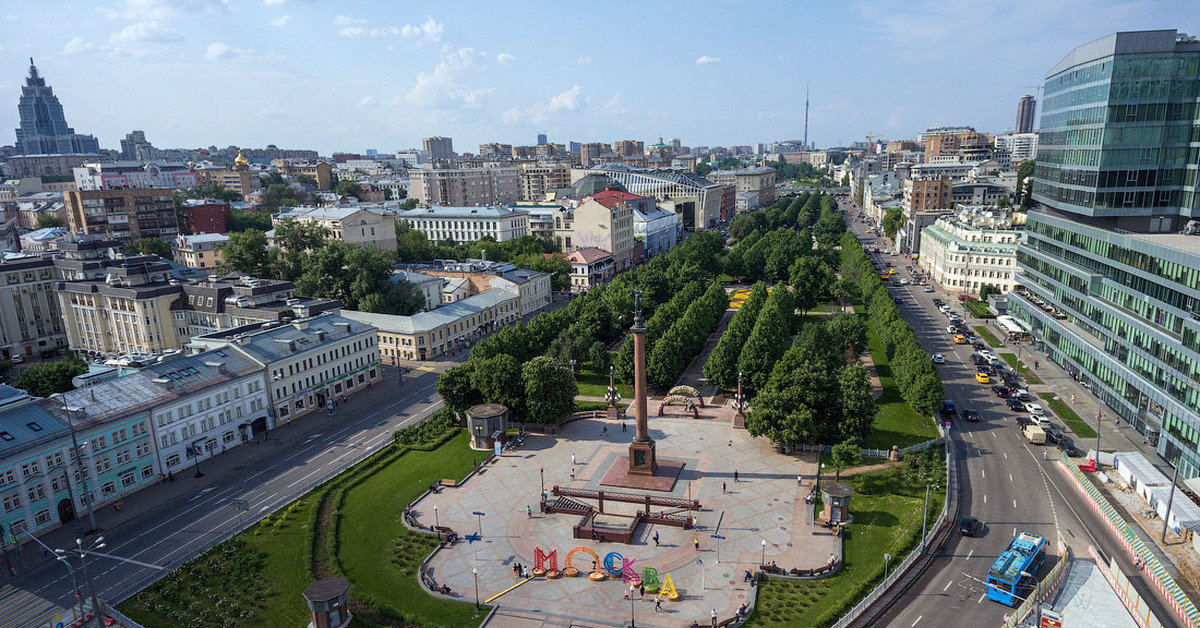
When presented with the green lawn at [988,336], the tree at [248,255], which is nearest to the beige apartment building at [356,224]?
the tree at [248,255]

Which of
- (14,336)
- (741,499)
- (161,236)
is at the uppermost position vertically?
(161,236)

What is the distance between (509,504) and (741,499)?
19.8 m

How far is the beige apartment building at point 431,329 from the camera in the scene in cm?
10075

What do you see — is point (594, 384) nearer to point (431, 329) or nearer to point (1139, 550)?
point (431, 329)

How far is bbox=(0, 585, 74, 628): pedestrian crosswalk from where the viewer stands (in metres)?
43.0

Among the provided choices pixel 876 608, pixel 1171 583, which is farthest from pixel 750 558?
pixel 1171 583

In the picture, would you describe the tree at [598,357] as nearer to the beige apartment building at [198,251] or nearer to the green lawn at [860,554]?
the green lawn at [860,554]

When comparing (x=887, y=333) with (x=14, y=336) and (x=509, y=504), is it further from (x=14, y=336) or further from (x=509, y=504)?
(x=14, y=336)

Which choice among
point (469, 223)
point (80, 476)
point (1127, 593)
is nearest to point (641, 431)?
point (1127, 593)

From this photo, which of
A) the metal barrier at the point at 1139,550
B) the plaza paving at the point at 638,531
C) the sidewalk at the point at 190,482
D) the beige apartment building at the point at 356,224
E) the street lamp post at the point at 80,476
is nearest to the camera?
the metal barrier at the point at 1139,550

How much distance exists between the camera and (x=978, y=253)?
128 meters

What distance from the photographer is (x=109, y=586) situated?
47.2 metres

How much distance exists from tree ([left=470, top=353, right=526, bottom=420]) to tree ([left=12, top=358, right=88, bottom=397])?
47.3 metres

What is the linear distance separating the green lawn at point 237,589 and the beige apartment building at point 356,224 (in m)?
97.3
